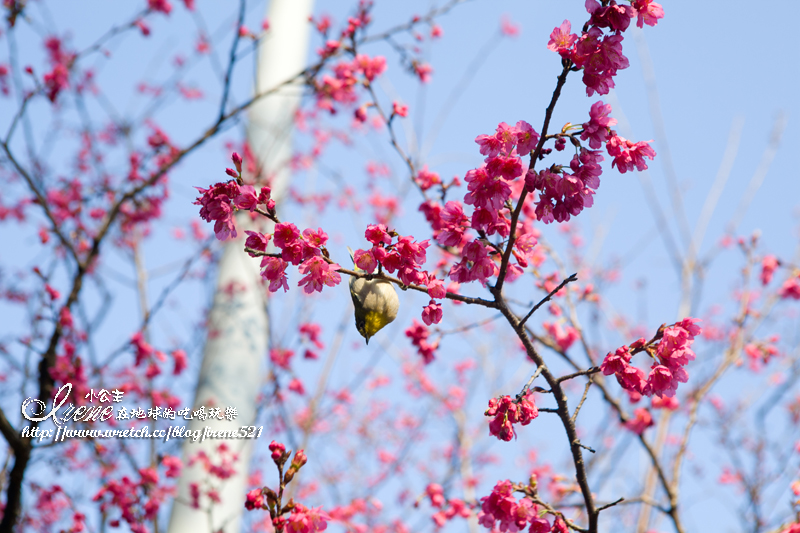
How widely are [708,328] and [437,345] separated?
5548 mm

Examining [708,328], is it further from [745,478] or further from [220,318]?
[220,318]

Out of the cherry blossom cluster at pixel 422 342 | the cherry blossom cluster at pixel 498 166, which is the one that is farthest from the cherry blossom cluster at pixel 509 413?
the cherry blossom cluster at pixel 422 342

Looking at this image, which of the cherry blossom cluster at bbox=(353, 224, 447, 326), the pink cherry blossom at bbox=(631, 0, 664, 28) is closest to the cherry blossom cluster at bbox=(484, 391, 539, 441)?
the cherry blossom cluster at bbox=(353, 224, 447, 326)

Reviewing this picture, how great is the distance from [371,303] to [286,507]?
674 millimetres

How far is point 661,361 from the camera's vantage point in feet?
4.88

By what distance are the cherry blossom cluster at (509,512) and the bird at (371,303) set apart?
2.14 ft

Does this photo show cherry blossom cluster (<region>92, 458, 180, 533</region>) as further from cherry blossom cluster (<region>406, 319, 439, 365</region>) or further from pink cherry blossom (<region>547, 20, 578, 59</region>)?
pink cherry blossom (<region>547, 20, 578, 59</region>)

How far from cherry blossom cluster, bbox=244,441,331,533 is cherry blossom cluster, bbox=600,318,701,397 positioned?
919mm

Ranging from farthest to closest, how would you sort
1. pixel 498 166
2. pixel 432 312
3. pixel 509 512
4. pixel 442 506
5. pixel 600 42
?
pixel 442 506 → pixel 509 512 → pixel 432 312 → pixel 498 166 → pixel 600 42

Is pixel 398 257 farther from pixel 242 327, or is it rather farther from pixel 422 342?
pixel 242 327

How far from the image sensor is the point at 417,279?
1.48 m

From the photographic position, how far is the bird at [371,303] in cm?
145

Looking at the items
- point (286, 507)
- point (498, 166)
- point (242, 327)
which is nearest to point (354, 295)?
point (498, 166)

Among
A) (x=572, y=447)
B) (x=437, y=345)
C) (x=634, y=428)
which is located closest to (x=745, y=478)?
(x=634, y=428)
